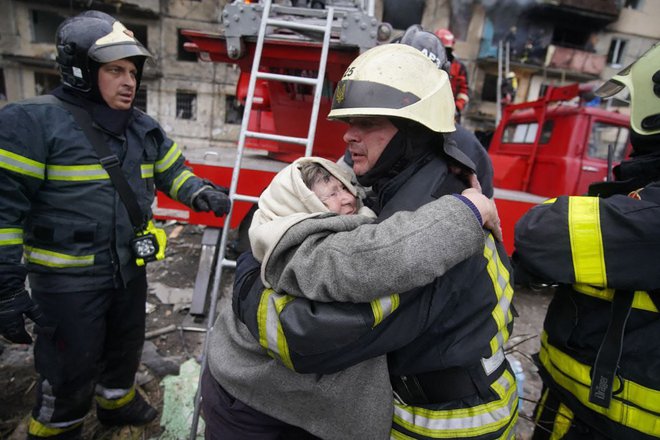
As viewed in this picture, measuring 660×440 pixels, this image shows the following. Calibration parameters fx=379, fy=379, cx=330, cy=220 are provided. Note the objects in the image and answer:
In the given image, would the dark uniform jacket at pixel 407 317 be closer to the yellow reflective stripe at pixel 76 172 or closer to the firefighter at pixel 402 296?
the firefighter at pixel 402 296

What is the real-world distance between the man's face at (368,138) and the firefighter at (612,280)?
1.96ft

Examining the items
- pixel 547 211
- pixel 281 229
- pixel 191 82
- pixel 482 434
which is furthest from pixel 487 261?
pixel 191 82

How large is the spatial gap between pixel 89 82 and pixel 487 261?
2148 millimetres

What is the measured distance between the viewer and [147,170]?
233cm

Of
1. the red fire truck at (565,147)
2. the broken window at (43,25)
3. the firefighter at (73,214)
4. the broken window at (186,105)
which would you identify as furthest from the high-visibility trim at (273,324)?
the broken window at (43,25)

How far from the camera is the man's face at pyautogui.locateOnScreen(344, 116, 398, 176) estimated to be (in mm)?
1307

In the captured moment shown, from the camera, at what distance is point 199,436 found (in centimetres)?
249

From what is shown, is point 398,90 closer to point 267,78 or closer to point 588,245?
point 588,245

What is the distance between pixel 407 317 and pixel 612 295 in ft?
2.74

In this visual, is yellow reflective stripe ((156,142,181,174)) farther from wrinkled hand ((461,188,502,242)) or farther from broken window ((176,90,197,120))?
broken window ((176,90,197,120))

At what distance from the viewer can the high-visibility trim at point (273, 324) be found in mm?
1104

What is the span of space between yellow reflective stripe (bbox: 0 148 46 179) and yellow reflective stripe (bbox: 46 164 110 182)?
2.0 inches

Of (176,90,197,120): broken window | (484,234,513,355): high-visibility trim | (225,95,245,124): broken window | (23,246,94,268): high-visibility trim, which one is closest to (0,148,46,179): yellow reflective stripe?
(23,246,94,268): high-visibility trim

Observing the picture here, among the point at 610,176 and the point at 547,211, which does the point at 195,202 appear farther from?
the point at 610,176
